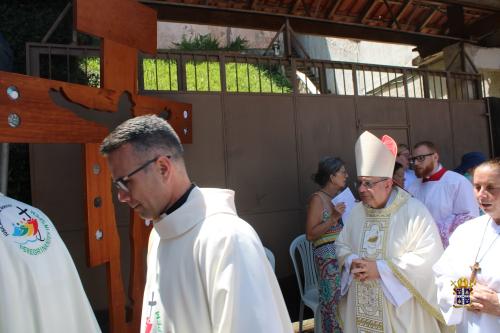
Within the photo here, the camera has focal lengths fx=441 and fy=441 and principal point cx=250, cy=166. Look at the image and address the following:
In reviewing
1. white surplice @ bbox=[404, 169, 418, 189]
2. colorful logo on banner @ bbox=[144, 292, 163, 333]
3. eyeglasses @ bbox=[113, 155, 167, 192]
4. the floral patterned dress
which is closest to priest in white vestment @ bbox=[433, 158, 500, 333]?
the floral patterned dress

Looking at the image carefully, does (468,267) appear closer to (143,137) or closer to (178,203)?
(178,203)

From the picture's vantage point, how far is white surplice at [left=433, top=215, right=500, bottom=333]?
7.62 feet

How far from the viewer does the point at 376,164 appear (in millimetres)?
3055

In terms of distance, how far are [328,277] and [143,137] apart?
8.62ft

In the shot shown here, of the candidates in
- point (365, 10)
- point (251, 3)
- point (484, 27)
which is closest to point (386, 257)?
point (251, 3)

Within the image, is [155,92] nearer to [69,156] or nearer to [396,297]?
[69,156]

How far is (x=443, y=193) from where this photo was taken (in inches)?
152

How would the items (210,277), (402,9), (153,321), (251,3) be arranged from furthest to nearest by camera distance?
(402,9), (251,3), (153,321), (210,277)

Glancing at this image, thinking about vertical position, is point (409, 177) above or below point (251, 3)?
below

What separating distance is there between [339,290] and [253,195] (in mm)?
1482

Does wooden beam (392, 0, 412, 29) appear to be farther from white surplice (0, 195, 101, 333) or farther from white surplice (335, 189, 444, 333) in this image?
white surplice (0, 195, 101, 333)

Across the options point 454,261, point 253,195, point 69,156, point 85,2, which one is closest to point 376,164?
point 454,261

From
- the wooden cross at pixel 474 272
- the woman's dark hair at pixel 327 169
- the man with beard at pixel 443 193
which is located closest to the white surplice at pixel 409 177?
the man with beard at pixel 443 193

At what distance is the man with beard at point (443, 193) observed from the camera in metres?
3.69
